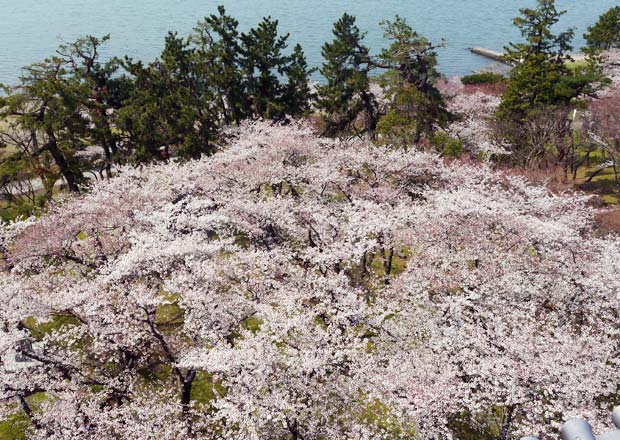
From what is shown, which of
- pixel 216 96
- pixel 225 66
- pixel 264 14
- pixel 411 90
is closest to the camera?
pixel 411 90

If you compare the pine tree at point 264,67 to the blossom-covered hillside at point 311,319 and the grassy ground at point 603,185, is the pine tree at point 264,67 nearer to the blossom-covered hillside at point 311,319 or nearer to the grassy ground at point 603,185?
the blossom-covered hillside at point 311,319

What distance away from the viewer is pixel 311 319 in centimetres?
1293

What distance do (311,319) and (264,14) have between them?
108620 millimetres

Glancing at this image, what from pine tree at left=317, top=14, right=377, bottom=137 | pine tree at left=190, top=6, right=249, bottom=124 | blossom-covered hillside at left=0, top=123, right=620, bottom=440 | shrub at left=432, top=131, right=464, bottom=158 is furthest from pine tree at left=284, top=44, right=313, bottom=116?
blossom-covered hillside at left=0, top=123, right=620, bottom=440

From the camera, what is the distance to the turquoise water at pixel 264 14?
76375 mm

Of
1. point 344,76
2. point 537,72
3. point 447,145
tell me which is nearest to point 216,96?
point 344,76

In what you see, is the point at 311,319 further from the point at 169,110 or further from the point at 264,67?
the point at 264,67

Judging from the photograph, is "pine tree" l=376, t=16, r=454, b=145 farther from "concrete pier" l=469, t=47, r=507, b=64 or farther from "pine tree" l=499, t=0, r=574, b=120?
"concrete pier" l=469, t=47, r=507, b=64

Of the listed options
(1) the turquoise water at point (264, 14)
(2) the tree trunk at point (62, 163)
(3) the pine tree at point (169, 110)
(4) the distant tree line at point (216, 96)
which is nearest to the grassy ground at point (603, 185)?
(4) the distant tree line at point (216, 96)

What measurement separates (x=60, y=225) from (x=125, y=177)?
A: 223 inches

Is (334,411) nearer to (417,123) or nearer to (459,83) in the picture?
(417,123)

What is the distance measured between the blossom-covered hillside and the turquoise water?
167 feet

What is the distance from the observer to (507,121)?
1313 inches

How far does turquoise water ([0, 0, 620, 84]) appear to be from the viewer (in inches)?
3007
